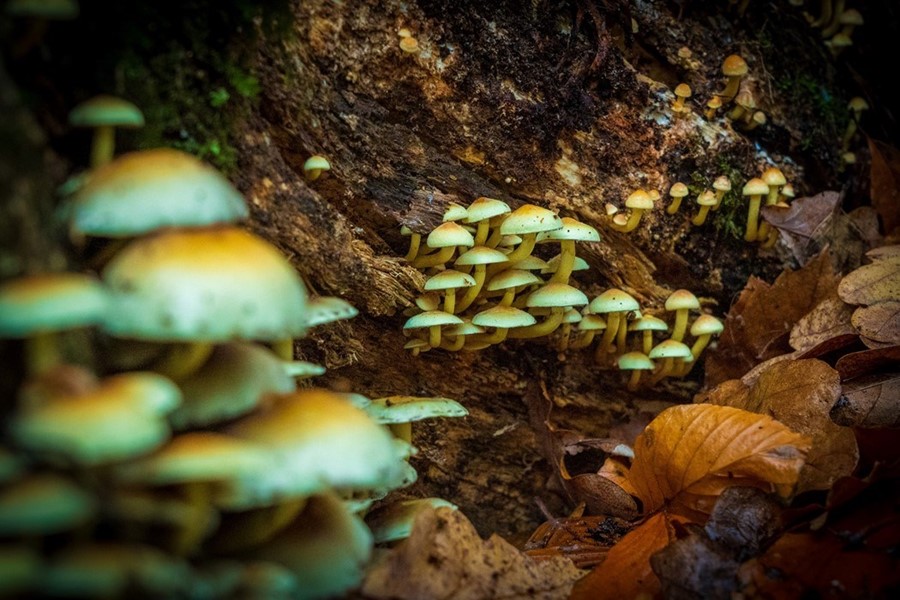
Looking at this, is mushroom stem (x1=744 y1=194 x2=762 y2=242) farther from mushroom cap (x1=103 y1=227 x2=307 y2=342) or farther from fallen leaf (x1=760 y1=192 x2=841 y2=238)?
mushroom cap (x1=103 y1=227 x2=307 y2=342)

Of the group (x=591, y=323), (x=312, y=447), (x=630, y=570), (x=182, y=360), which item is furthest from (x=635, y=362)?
(x=182, y=360)

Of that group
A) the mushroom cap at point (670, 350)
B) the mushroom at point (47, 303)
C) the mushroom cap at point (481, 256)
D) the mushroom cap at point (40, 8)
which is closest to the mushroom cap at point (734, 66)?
the mushroom cap at point (670, 350)

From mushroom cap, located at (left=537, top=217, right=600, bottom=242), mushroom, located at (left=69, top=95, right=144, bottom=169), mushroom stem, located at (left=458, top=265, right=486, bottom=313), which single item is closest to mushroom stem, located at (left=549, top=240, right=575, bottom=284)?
mushroom cap, located at (left=537, top=217, right=600, bottom=242)

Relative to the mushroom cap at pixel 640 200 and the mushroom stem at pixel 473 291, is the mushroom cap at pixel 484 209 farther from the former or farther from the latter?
the mushroom cap at pixel 640 200

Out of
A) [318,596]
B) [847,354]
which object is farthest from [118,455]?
[847,354]

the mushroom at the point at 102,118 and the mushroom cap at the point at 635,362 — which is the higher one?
the mushroom at the point at 102,118

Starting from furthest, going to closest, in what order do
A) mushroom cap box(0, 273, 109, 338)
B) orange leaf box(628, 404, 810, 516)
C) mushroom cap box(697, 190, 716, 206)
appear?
mushroom cap box(697, 190, 716, 206), orange leaf box(628, 404, 810, 516), mushroom cap box(0, 273, 109, 338)

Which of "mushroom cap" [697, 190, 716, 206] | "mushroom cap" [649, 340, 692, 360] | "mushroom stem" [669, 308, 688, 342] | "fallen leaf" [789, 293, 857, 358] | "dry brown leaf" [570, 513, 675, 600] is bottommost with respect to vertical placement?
"dry brown leaf" [570, 513, 675, 600]
